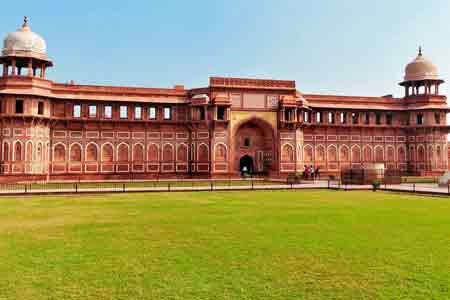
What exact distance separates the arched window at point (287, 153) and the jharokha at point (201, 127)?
10cm

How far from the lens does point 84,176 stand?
36031mm

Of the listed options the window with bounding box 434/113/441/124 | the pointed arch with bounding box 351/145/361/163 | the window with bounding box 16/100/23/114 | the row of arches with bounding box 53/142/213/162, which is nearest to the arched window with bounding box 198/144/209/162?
the row of arches with bounding box 53/142/213/162

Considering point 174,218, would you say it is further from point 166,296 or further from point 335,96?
point 335,96

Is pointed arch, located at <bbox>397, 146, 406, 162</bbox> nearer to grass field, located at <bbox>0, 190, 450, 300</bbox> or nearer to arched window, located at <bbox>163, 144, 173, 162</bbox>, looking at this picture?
arched window, located at <bbox>163, 144, 173, 162</bbox>

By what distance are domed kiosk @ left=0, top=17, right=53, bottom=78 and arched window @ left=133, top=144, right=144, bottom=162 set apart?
33.6 feet

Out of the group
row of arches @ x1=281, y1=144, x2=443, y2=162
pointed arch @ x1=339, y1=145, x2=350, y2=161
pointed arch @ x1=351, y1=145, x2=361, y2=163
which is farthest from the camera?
pointed arch @ x1=351, y1=145, x2=361, y2=163

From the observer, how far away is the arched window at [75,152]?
3616 centimetres

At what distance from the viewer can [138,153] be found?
3788 centimetres

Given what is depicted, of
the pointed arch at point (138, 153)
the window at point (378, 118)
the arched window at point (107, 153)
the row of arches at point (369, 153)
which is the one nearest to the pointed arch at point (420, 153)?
the row of arches at point (369, 153)

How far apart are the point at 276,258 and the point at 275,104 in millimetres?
33158

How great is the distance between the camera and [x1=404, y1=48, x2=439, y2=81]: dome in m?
43.6

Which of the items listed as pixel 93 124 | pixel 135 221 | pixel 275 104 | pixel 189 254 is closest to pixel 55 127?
pixel 93 124

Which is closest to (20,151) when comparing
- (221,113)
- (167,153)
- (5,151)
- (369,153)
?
(5,151)

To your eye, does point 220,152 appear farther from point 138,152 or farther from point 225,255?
point 225,255
